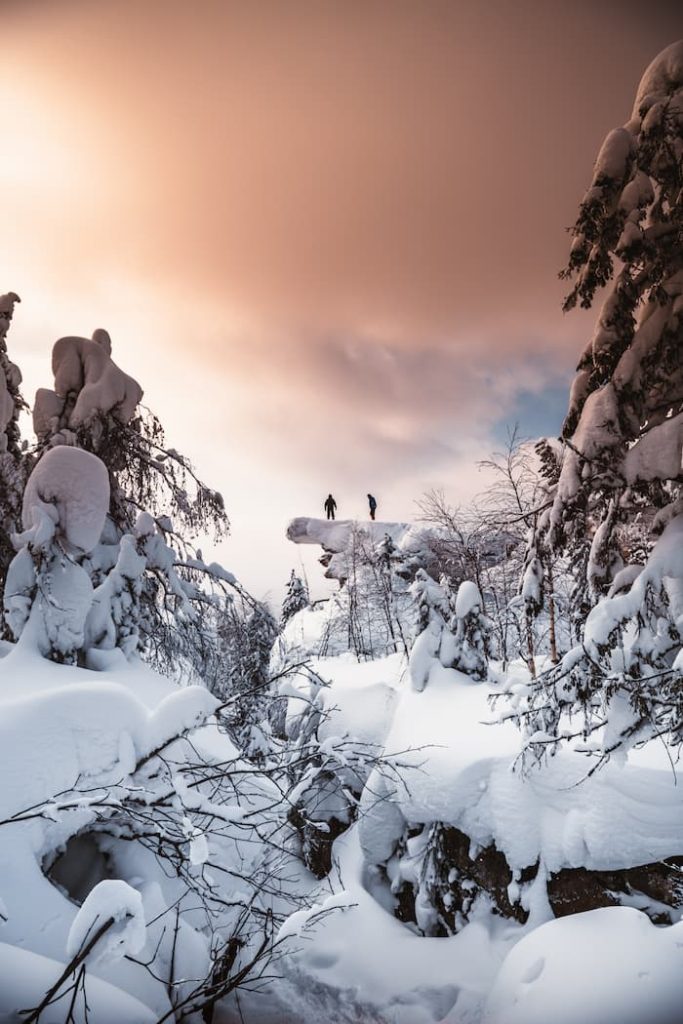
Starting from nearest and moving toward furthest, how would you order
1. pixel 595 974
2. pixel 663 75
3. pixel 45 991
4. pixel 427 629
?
pixel 45 991, pixel 595 974, pixel 663 75, pixel 427 629

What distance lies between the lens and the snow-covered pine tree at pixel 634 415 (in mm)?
4145

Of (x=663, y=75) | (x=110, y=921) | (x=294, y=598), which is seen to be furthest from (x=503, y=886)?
(x=294, y=598)

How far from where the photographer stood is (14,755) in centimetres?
328

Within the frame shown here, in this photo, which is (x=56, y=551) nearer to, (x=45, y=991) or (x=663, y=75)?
(x=45, y=991)

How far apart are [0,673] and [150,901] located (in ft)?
9.68

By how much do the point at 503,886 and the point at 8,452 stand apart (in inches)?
427

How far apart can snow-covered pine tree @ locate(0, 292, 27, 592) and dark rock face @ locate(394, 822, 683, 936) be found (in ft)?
28.4

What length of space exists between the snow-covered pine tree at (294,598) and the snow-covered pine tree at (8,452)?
23.7 metres

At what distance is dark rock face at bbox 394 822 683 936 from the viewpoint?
216 inches

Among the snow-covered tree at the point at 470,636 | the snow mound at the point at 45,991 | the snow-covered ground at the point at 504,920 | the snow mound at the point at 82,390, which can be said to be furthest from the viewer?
the snow-covered tree at the point at 470,636

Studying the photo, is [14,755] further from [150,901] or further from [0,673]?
[0,673]

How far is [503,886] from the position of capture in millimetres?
6559

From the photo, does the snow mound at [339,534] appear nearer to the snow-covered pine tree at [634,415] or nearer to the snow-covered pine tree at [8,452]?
the snow-covered pine tree at [8,452]

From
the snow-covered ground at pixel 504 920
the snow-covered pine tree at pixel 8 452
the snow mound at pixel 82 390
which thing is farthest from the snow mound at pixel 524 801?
the snow-covered pine tree at pixel 8 452
